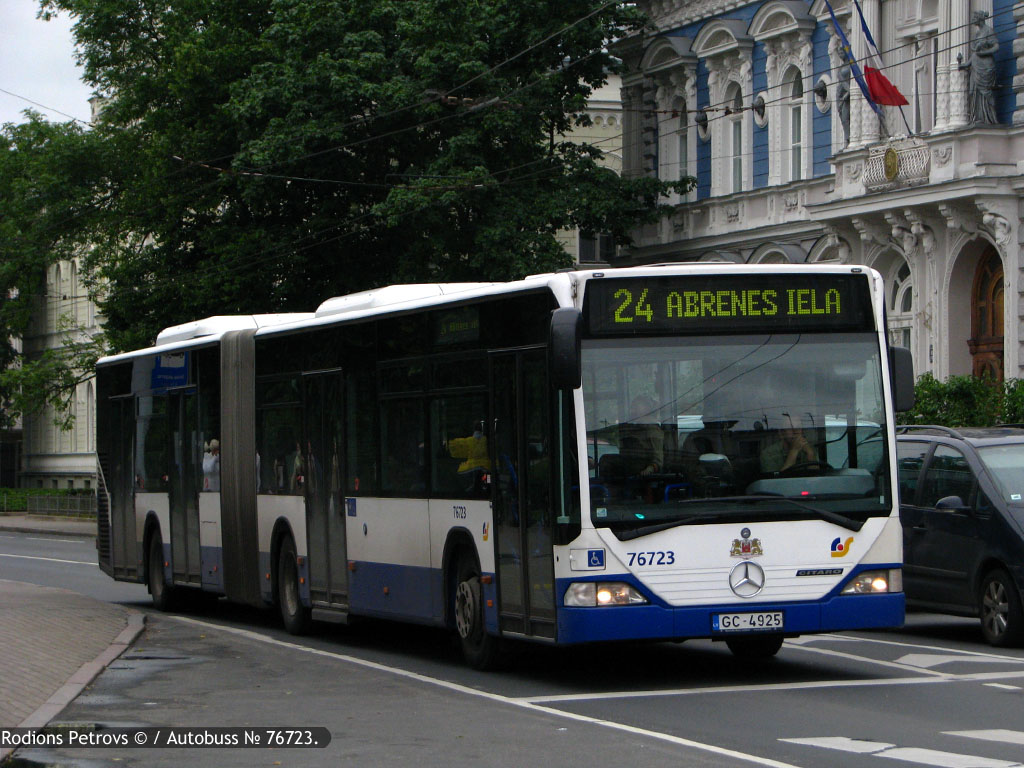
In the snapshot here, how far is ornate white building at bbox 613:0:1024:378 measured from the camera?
2905 centimetres

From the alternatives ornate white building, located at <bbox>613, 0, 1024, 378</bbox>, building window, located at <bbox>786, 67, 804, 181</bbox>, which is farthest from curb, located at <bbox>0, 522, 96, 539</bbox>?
building window, located at <bbox>786, 67, 804, 181</bbox>

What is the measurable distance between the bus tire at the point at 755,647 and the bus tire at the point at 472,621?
75.0 inches

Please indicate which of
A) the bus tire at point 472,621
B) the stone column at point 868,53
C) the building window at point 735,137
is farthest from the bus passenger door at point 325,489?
the building window at point 735,137

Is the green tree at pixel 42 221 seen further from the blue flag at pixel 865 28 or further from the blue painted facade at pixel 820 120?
the blue flag at pixel 865 28

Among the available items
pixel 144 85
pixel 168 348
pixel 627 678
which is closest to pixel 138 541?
pixel 168 348

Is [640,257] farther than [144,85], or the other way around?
[144,85]

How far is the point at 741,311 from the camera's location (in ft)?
41.5

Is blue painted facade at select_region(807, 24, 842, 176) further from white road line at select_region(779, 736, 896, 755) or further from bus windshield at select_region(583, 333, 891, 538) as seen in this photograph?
white road line at select_region(779, 736, 896, 755)

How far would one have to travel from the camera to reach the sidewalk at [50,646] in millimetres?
11906

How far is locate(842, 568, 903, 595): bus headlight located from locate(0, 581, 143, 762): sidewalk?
5.36m

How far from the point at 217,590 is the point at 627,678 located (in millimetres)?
7921

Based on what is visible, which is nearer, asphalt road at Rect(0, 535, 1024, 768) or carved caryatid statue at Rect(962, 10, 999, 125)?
asphalt road at Rect(0, 535, 1024, 768)

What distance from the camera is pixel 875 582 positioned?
12.7m

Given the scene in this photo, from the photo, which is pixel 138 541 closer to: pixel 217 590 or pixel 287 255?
pixel 217 590
